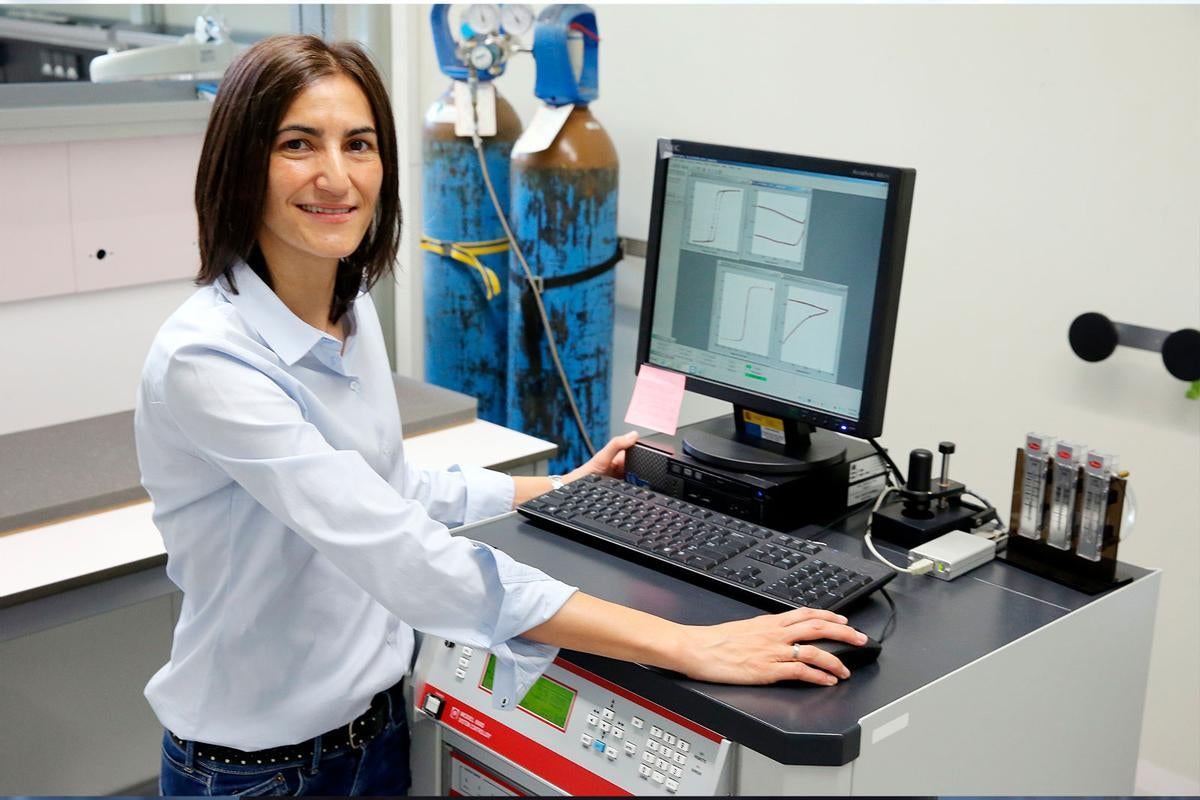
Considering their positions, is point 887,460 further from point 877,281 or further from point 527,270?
point 527,270

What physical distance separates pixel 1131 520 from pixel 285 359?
3.08 ft

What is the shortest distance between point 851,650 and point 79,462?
1.33 meters

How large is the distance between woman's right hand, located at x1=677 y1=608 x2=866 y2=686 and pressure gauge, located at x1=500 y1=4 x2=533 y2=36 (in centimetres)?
183

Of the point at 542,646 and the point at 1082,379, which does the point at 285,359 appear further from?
the point at 1082,379

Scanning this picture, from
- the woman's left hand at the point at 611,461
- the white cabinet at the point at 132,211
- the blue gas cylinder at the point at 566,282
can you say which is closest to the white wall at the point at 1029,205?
the blue gas cylinder at the point at 566,282

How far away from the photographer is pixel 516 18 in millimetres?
2771

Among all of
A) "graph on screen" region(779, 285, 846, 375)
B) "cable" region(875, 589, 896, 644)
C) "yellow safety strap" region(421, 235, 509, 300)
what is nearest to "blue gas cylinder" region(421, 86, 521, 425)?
"yellow safety strap" region(421, 235, 509, 300)

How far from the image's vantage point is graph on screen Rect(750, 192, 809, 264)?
1.54 m

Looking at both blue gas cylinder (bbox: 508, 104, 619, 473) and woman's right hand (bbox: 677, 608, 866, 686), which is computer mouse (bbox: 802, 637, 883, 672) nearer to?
woman's right hand (bbox: 677, 608, 866, 686)

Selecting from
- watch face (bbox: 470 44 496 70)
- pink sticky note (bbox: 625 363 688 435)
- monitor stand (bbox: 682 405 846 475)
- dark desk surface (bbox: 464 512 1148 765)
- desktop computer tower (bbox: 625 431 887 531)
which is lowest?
dark desk surface (bbox: 464 512 1148 765)

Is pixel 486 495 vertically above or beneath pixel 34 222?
beneath

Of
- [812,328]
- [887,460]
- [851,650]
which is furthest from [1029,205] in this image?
[851,650]

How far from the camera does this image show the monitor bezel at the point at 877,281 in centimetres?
145

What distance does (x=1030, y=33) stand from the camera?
7.40ft
